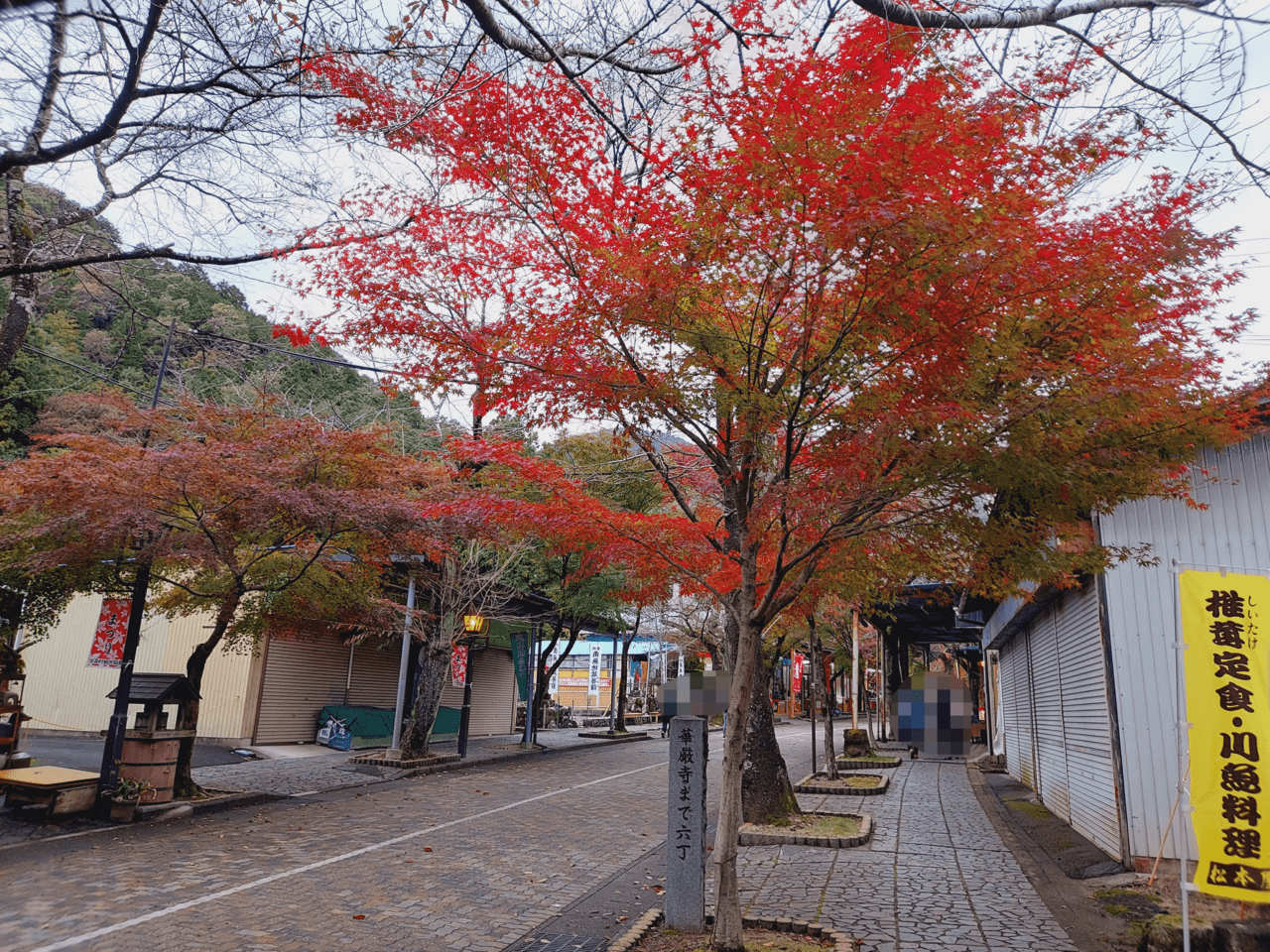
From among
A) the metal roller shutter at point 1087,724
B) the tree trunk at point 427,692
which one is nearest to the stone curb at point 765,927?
the metal roller shutter at point 1087,724

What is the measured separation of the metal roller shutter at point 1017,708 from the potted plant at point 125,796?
17015mm

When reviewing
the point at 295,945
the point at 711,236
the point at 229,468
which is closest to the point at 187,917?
the point at 295,945

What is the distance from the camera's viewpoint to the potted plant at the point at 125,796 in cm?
1160

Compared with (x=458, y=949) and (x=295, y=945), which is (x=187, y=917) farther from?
(x=458, y=949)

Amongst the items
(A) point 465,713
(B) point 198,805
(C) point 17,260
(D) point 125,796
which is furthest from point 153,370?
(C) point 17,260

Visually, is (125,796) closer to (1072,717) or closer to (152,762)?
(152,762)

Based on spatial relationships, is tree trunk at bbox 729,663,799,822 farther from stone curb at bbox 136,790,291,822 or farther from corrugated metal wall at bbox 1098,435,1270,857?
stone curb at bbox 136,790,291,822

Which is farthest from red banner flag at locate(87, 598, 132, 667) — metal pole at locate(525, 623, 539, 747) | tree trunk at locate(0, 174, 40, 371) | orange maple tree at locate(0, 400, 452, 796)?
metal pole at locate(525, 623, 539, 747)

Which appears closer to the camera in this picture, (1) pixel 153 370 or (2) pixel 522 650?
(1) pixel 153 370

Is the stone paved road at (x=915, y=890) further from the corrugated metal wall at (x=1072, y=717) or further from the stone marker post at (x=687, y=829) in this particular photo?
the corrugated metal wall at (x=1072, y=717)

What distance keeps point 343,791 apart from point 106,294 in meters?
9.97

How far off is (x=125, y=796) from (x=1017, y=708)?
19.4m

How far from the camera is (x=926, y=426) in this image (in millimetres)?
6148

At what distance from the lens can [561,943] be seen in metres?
6.93
